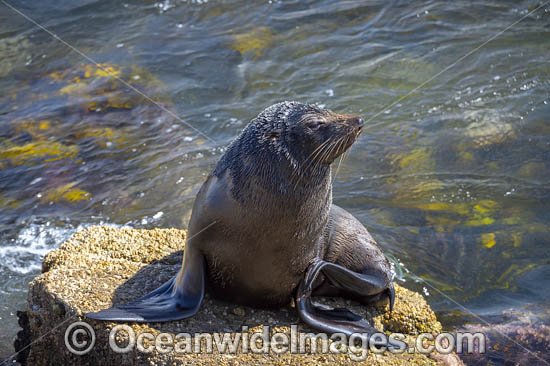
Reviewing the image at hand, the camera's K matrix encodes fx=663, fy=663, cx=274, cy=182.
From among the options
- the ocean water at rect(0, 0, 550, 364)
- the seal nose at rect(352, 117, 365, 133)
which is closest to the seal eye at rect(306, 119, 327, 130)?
the seal nose at rect(352, 117, 365, 133)

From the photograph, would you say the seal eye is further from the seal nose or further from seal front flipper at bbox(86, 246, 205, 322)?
seal front flipper at bbox(86, 246, 205, 322)

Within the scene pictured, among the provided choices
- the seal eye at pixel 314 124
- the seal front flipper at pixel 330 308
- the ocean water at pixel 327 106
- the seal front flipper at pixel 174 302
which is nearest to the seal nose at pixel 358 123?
the seal eye at pixel 314 124

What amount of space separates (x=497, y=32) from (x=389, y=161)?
14.2ft

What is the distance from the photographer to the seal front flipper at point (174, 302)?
453 centimetres

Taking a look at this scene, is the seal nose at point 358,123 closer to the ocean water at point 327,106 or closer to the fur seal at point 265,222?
the fur seal at point 265,222

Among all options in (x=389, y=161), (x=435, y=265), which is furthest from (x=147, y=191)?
(x=435, y=265)

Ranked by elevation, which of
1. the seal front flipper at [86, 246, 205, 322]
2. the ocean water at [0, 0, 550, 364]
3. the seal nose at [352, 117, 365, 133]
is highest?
the seal nose at [352, 117, 365, 133]

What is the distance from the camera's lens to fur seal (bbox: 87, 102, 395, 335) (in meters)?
4.54

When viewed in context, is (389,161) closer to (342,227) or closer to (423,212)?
(423,212)

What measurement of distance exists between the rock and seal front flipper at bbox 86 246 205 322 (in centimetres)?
7

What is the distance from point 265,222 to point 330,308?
107 cm

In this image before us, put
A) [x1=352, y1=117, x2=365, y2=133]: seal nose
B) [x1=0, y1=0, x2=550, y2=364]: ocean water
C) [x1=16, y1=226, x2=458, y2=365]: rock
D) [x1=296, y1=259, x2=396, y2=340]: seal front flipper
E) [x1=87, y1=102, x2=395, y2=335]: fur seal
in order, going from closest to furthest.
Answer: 1. [x1=16, y1=226, x2=458, y2=365]: rock
2. [x1=87, y1=102, x2=395, y2=335]: fur seal
3. [x1=352, y1=117, x2=365, y2=133]: seal nose
4. [x1=296, y1=259, x2=396, y2=340]: seal front flipper
5. [x1=0, y1=0, x2=550, y2=364]: ocean water

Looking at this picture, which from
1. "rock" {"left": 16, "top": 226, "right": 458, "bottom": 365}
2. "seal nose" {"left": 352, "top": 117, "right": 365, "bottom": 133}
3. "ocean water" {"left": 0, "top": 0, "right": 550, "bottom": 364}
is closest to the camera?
"rock" {"left": 16, "top": 226, "right": 458, "bottom": 365}

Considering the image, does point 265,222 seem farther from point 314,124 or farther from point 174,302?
point 174,302
